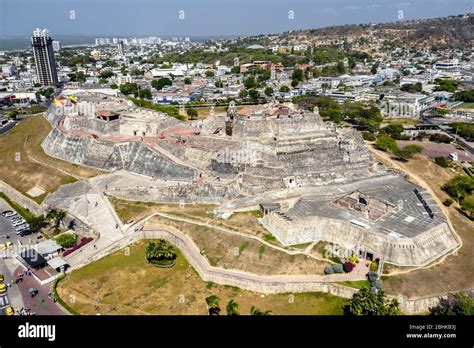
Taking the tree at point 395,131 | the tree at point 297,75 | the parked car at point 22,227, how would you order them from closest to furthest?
1. the parked car at point 22,227
2. the tree at point 395,131
3. the tree at point 297,75

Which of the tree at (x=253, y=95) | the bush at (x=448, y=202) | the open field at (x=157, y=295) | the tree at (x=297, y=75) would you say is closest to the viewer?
the open field at (x=157, y=295)

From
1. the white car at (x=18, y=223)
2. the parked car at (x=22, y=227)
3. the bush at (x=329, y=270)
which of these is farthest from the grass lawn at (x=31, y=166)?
the bush at (x=329, y=270)

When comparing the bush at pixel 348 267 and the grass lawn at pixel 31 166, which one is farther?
the grass lawn at pixel 31 166

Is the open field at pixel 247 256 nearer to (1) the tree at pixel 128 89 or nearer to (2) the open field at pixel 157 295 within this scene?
(2) the open field at pixel 157 295

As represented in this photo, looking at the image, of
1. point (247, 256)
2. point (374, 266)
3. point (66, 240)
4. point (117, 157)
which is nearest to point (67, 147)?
point (117, 157)

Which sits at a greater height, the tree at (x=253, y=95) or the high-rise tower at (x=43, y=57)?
the high-rise tower at (x=43, y=57)

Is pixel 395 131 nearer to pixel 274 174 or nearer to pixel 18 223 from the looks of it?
pixel 274 174

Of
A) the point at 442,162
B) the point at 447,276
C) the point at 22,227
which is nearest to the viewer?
the point at 447,276
